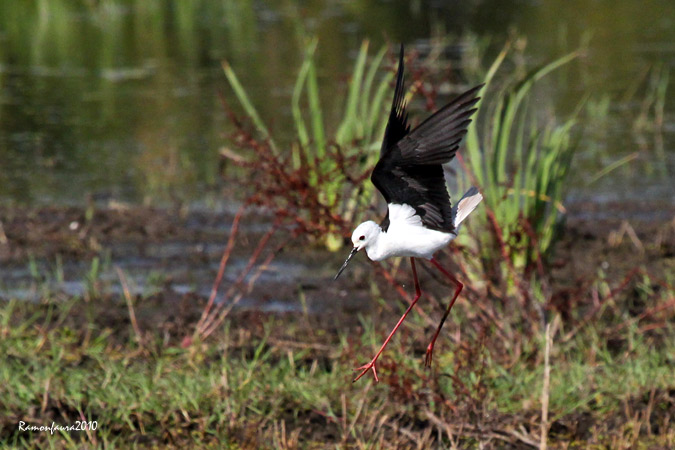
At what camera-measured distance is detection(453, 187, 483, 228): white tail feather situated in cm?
211

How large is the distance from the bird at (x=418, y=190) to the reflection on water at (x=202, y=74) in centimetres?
494

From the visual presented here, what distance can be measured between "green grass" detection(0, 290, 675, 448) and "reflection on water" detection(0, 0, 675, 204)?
9.95 ft

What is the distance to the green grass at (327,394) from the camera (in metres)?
3.92

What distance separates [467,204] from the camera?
2.14 meters

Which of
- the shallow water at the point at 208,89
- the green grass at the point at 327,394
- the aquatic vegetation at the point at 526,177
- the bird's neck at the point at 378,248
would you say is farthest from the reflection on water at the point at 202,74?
the bird's neck at the point at 378,248

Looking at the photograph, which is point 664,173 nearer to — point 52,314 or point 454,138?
point 52,314

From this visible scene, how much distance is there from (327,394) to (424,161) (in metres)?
2.34

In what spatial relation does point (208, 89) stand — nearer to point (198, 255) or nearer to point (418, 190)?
point (198, 255)

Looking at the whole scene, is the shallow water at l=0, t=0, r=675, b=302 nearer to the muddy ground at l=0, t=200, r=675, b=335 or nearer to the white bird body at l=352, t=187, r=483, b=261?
the muddy ground at l=0, t=200, r=675, b=335

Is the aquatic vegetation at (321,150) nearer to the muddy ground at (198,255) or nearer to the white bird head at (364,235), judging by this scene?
the muddy ground at (198,255)

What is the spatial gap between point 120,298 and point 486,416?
8.66ft

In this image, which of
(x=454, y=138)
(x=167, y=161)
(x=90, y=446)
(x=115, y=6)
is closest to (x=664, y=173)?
(x=167, y=161)

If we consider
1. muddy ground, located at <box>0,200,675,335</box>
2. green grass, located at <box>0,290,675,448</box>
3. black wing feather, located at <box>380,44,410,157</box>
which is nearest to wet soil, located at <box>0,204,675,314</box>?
muddy ground, located at <box>0,200,675,335</box>

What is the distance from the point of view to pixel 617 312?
5188 mm
